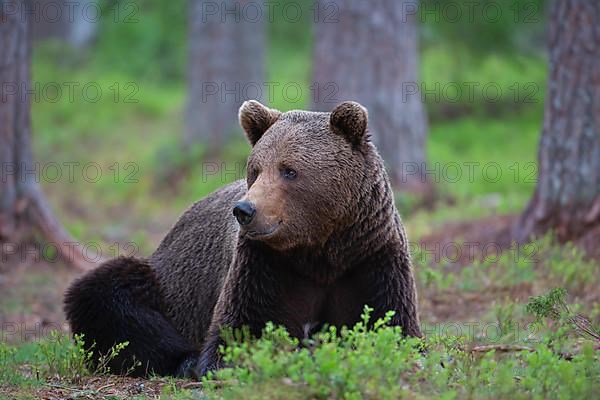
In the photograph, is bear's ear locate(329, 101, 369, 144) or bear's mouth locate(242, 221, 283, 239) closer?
bear's mouth locate(242, 221, 283, 239)

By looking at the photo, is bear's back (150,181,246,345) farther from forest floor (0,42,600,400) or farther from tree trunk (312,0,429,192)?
tree trunk (312,0,429,192)

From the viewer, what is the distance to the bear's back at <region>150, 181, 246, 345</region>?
6.34 m

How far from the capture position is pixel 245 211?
15.9 ft

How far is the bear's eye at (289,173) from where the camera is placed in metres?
5.20

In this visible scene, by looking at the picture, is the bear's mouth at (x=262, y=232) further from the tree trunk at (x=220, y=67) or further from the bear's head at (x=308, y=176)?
the tree trunk at (x=220, y=67)

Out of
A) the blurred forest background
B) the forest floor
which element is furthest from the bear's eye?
the blurred forest background

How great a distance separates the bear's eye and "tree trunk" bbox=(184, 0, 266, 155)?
40.3 feet

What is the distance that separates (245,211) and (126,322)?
190 cm

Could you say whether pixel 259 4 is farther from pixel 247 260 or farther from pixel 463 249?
pixel 247 260

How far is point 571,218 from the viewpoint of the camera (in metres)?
9.02

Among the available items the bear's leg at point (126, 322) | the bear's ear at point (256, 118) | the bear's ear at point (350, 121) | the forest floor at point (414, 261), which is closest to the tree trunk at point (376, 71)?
the forest floor at point (414, 261)

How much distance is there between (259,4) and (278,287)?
13.2 m

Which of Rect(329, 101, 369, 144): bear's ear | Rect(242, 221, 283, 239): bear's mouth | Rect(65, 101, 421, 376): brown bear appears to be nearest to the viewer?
Rect(242, 221, 283, 239): bear's mouth

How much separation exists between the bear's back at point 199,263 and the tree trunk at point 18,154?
3.98 m
